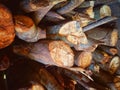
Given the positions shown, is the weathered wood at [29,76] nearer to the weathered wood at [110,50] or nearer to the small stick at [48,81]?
the small stick at [48,81]

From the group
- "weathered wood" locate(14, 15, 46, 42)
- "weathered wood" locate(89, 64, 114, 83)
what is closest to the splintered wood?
"weathered wood" locate(14, 15, 46, 42)

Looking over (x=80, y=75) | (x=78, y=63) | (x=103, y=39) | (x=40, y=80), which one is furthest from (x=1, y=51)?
(x=103, y=39)

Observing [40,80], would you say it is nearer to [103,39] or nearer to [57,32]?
[57,32]

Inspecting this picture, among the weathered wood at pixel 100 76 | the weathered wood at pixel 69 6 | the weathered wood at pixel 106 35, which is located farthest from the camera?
the weathered wood at pixel 100 76

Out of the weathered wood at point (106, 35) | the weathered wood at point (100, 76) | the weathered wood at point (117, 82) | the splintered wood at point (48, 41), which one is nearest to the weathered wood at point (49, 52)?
the splintered wood at point (48, 41)

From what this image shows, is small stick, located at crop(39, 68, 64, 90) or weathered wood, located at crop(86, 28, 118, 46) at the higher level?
weathered wood, located at crop(86, 28, 118, 46)

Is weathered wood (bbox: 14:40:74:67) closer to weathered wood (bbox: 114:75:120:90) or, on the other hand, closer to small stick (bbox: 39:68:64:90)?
small stick (bbox: 39:68:64:90)

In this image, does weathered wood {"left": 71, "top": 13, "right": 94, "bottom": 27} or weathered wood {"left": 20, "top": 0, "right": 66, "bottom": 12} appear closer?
weathered wood {"left": 20, "top": 0, "right": 66, "bottom": 12}
